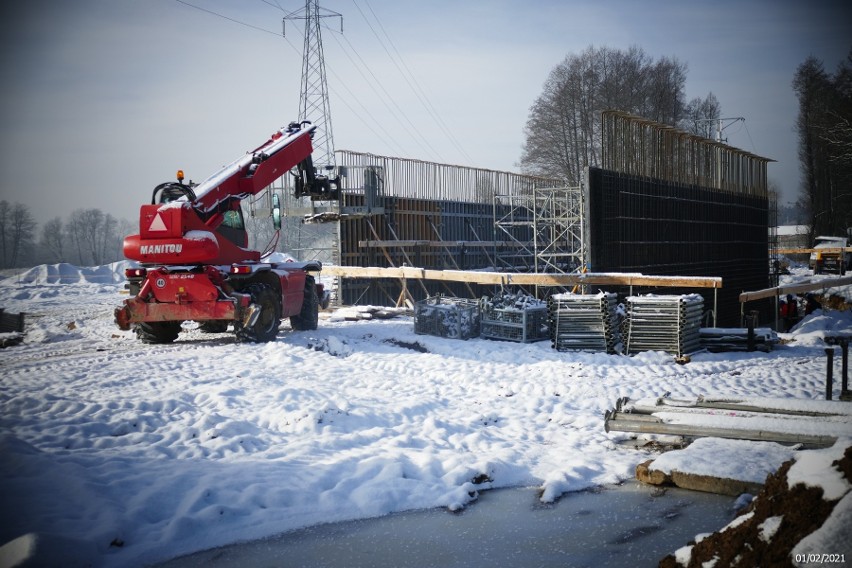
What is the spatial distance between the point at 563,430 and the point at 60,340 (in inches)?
473

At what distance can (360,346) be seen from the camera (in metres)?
13.5

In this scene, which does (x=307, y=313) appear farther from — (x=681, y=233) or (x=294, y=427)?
(x=681, y=233)

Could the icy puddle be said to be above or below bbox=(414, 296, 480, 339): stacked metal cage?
below

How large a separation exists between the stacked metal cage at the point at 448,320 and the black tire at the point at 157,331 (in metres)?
5.27

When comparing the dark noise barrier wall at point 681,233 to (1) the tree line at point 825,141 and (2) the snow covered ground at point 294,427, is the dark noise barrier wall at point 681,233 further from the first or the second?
(2) the snow covered ground at point 294,427

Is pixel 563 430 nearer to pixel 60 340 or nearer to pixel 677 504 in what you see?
pixel 677 504

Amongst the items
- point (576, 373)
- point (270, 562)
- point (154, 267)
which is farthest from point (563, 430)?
point (154, 267)

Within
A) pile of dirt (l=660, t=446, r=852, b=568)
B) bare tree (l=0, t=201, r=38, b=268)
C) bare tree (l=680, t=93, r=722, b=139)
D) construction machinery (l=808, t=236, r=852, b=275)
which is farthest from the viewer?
bare tree (l=680, t=93, r=722, b=139)

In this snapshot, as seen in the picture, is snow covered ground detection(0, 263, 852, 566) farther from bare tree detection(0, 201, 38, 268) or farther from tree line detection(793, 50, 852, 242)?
tree line detection(793, 50, 852, 242)

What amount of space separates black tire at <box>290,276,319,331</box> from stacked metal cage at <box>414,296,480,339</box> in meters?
2.36

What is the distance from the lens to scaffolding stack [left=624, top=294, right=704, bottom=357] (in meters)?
13.0
